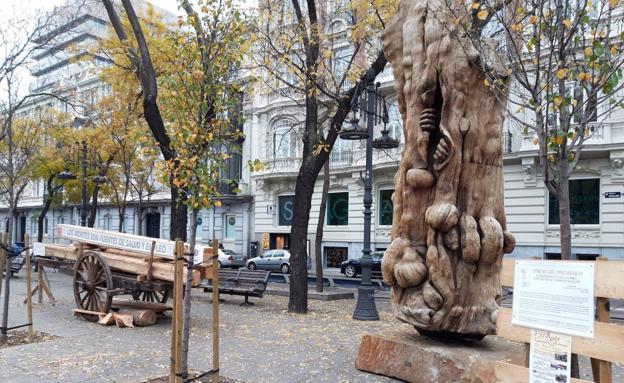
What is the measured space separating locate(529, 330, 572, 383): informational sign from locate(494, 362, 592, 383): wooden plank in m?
0.13

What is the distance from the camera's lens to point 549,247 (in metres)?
21.9

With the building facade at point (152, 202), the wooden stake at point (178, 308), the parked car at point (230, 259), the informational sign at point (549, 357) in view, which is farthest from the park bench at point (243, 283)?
the parked car at point (230, 259)

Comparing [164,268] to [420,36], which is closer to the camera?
[420,36]

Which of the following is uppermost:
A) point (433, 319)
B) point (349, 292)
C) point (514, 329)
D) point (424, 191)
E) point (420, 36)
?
point (420, 36)

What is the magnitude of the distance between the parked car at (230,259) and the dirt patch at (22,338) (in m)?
19.6

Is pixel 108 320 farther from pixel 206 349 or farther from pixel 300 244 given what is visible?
pixel 300 244

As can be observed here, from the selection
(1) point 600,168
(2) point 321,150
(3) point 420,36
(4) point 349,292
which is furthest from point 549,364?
(1) point 600,168

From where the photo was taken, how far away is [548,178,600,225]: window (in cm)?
2127

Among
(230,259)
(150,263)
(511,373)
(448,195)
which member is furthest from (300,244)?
(230,259)

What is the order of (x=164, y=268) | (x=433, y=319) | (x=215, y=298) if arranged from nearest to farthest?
(x=215, y=298) → (x=433, y=319) → (x=164, y=268)

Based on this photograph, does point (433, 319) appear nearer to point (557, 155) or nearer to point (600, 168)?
point (557, 155)

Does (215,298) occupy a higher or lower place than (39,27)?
lower

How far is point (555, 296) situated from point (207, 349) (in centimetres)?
584

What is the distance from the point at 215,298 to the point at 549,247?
1906 centimetres
